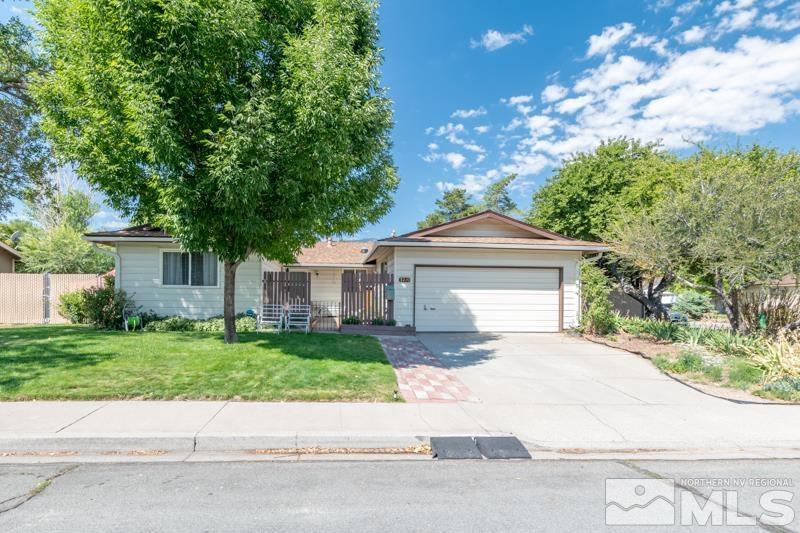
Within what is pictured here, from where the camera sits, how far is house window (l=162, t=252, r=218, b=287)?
43.9 ft

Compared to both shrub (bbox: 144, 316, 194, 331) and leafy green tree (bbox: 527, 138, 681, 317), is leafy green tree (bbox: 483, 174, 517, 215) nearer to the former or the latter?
leafy green tree (bbox: 527, 138, 681, 317)

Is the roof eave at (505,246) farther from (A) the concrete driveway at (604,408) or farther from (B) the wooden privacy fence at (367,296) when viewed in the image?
(A) the concrete driveway at (604,408)

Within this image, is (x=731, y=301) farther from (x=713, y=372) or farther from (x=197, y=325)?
(x=197, y=325)

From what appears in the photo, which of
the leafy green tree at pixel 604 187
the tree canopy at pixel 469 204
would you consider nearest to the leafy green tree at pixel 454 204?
the tree canopy at pixel 469 204

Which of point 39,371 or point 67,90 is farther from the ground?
point 67,90

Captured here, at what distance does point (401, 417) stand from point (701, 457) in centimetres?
355

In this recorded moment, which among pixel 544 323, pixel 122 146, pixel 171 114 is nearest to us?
pixel 171 114

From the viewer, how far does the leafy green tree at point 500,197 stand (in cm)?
4619

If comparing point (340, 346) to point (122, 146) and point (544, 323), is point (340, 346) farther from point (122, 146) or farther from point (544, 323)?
point (544, 323)

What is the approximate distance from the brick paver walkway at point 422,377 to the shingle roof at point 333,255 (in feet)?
31.0

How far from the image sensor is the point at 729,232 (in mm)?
9422

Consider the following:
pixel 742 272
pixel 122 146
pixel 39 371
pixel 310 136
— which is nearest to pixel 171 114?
pixel 122 146

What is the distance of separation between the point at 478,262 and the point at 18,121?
16064 mm

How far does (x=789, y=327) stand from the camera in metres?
9.73
